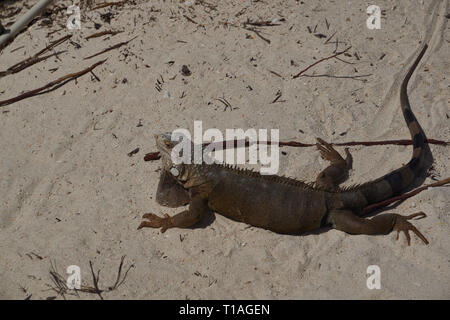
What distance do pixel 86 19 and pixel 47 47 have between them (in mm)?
633

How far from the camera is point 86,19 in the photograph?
18.7 ft

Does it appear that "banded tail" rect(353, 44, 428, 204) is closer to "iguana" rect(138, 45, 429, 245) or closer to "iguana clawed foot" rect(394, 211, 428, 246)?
"iguana" rect(138, 45, 429, 245)

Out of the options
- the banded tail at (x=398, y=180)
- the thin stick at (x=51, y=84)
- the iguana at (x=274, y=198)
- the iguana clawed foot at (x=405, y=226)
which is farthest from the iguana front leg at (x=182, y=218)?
the thin stick at (x=51, y=84)

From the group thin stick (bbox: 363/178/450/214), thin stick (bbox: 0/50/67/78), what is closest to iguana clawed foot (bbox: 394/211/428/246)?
thin stick (bbox: 363/178/450/214)

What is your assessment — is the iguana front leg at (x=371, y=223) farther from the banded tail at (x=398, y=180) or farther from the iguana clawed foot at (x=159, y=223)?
the iguana clawed foot at (x=159, y=223)

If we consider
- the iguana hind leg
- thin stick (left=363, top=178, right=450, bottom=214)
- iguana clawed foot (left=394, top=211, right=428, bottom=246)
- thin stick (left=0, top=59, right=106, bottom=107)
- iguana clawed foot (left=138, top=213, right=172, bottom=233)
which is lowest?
iguana clawed foot (left=394, top=211, right=428, bottom=246)

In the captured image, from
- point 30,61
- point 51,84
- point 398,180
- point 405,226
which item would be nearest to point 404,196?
point 398,180

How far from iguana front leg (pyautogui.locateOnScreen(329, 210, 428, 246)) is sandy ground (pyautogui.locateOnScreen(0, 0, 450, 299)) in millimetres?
74

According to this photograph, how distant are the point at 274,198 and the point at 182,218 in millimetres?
744

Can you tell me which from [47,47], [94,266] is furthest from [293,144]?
[47,47]

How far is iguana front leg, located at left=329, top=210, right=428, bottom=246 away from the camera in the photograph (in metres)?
3.58

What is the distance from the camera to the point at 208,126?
14.8 ft

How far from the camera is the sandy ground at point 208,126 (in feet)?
11.2

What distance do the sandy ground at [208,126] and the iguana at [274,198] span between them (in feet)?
0.34
